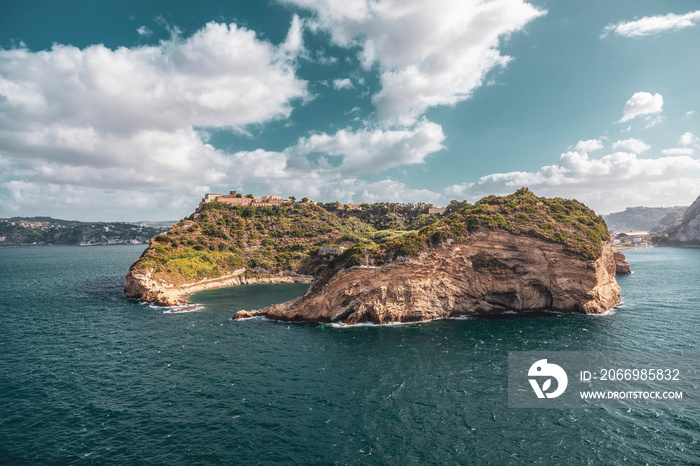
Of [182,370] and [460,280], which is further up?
[460,280]

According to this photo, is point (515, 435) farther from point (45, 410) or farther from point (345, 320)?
point (45, 410)

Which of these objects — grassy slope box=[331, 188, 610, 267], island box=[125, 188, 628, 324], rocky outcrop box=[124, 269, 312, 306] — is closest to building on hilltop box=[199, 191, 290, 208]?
→ rocky outcrop box=[124, 269, 312, 306]

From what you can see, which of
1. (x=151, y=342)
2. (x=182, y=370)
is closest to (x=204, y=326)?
(x=151, y=342)

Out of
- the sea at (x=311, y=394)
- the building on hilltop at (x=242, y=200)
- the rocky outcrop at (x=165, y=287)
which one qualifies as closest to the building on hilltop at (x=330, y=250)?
the rocky outcrop at (x=165, y=287)

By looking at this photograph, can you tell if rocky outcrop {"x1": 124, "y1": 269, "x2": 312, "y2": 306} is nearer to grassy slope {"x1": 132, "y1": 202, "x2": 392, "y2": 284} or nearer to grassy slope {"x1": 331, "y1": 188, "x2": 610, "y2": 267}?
grassy slope {"x1": 132, "y1": 202, "x2": 392, "y2": 284}

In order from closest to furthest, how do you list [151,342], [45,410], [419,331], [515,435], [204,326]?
[515,435]
[45,410]
[151,342]
[419,331]
[204,326]

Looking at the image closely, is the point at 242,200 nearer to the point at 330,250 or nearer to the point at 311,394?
the point at 330,250

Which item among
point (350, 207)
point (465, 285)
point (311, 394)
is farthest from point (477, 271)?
point (350, 207)
